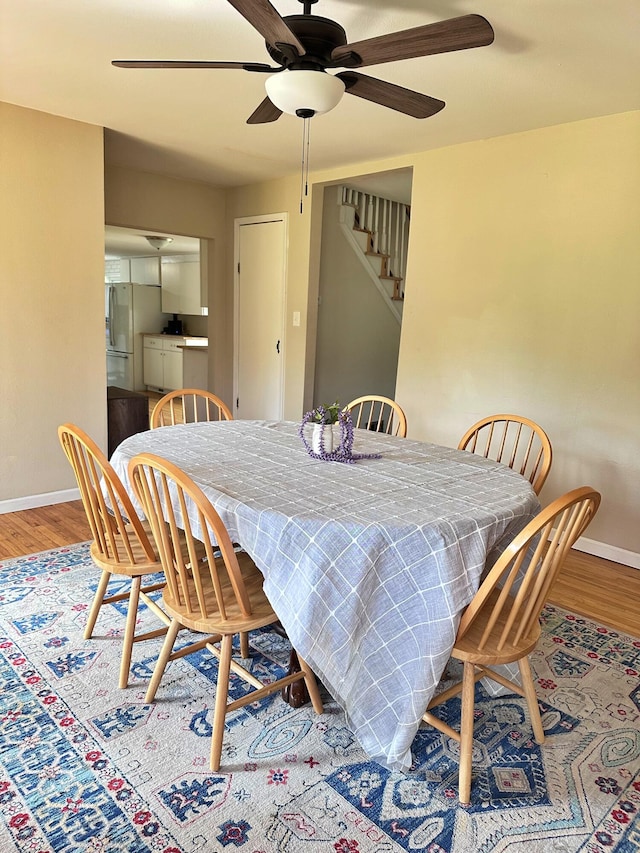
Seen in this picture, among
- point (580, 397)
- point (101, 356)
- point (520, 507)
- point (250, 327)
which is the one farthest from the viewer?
point (250, 327)

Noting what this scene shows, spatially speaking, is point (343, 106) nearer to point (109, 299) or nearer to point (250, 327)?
point (250, 327)

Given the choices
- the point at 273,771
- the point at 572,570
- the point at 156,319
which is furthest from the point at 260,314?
the point at 156,319

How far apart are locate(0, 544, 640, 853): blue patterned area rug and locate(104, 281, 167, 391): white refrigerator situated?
7.49 meters

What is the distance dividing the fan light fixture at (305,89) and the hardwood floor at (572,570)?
2.25 metres

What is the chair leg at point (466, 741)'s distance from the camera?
61.2 inches

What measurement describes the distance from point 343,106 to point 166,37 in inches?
41.5

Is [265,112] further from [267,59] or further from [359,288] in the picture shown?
[359,288]

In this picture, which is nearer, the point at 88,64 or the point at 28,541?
the point at 88,64

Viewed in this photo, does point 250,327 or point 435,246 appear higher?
point 435,246

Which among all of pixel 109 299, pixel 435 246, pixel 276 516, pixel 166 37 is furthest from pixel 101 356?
pixel 109 299

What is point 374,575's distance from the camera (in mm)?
1530

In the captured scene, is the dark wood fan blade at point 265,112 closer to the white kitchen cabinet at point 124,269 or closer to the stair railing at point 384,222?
the stair railing at point 384,222

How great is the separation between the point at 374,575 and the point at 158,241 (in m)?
6.88

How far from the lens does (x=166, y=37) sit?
2.36 meters
